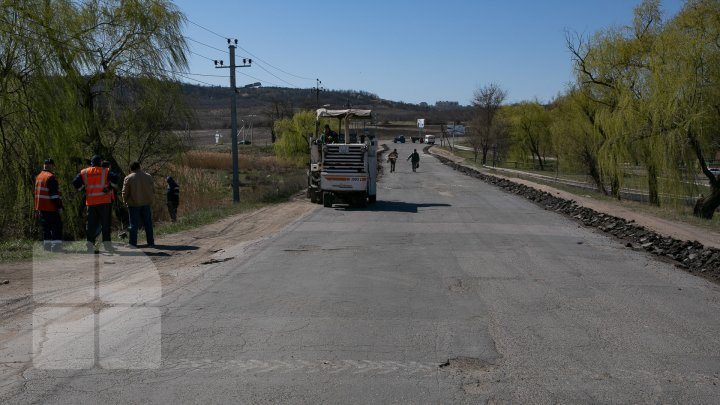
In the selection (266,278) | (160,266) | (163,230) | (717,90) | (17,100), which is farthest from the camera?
(717,90)

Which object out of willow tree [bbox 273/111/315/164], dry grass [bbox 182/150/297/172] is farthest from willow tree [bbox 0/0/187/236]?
willow tree [bbox 273/111/315/164]

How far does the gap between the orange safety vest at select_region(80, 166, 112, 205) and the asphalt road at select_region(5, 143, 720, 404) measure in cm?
304

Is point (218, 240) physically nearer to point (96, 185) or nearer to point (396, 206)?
point (96, 185)

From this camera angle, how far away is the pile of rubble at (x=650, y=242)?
13.0m

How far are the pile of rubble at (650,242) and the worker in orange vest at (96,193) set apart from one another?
37.1 ft

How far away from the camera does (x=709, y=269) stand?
1274 cm

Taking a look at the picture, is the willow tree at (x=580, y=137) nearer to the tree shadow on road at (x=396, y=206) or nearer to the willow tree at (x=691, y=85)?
the willow tree at (x=691, y=85)

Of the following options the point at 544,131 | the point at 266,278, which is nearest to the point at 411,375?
the point at 266,278

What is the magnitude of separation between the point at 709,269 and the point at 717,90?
1529 centimetres

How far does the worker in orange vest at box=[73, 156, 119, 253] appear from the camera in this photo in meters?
13.3

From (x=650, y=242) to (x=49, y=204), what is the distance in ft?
43.7

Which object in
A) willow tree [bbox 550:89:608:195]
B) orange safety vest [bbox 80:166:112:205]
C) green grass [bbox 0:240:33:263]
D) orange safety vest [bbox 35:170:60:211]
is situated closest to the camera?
green grass [bbox 0:240:33:263]

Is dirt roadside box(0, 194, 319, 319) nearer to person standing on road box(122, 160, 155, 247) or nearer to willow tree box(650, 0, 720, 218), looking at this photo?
person standing on road box(122, 160, 155, 247)

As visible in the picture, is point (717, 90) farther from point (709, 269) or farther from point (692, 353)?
point (692, 353)
